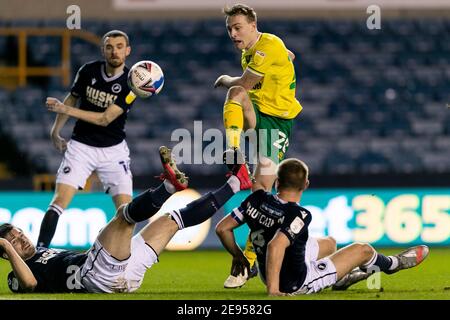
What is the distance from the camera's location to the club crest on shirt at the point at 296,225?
6590 mm

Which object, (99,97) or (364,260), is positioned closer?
(364,260)

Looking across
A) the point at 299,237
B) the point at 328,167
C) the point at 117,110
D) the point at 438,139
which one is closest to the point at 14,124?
the point at 328,167

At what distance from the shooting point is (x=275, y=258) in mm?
6543

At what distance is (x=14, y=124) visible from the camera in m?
16.8

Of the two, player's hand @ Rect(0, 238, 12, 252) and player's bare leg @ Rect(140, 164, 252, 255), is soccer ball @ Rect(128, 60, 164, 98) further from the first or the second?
player's hand @ Rect(0, 238, 12, 252)

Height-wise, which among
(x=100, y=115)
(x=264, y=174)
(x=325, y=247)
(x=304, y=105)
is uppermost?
(x=100, y=115)

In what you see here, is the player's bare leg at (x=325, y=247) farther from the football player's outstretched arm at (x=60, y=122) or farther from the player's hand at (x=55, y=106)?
the football player's outstretched arm at (x=60, y=122)

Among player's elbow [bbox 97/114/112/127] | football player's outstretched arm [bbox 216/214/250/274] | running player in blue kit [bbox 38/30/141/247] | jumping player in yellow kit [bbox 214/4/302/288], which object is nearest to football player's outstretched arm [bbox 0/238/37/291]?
football player's outstretched arm [bbox 216/214/250/274]

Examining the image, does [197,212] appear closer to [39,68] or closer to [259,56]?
[259,56]

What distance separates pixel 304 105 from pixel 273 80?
919cm

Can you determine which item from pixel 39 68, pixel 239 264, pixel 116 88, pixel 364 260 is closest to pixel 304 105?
pixel 39 68

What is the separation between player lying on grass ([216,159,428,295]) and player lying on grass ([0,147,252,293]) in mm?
219

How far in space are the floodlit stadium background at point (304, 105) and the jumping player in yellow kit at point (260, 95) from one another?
4236mm

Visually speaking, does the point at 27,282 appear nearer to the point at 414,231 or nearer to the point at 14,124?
the point at 414,231
